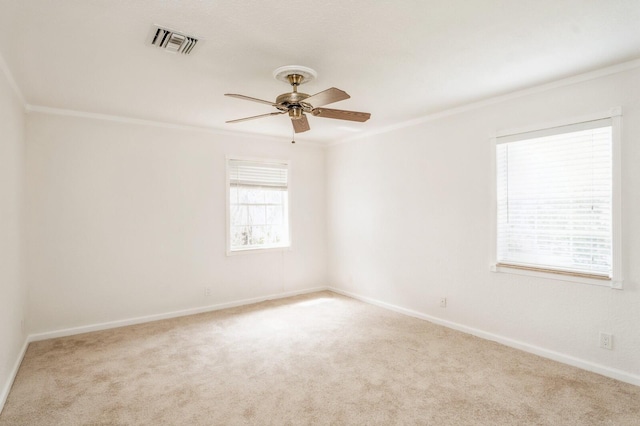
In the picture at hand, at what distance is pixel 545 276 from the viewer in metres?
3.23

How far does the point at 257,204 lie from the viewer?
532cm

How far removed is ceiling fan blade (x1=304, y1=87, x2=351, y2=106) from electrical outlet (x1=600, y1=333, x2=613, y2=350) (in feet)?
9.44

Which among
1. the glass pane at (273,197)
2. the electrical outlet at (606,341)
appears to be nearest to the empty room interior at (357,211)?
the electrical outlet at (606,341)

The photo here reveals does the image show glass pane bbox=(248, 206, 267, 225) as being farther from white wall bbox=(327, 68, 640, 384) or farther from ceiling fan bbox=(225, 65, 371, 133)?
ceiling fan bbox=(225, 65, 371, 133)

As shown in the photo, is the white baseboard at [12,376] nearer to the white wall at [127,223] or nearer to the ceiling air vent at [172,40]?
the white wall at [127,223]

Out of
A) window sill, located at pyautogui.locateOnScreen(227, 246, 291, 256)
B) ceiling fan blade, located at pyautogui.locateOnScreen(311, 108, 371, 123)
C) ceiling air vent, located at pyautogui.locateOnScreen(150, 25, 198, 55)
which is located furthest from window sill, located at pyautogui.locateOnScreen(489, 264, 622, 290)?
ceiling air vent, located at pyautogui.locateOnScreen(150, 25, 198, 55)

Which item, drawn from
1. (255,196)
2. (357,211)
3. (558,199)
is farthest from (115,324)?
(558,199)

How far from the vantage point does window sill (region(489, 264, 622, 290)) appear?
9.29ft

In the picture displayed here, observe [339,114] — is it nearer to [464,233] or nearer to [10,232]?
[464,233]

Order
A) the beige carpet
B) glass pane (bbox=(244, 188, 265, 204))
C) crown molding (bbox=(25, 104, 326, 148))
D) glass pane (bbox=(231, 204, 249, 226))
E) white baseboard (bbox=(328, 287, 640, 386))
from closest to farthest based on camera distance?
the beige carpet, white baseboard (bbox=(328, 287, 640, 386)), crown molding (bbox=(25, 104, 326, 148)), glass pane (bbox=(231, 204, 249, 226)), glass pane (bbox=(244, 188, 265, 204))

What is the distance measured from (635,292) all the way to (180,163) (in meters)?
4.91

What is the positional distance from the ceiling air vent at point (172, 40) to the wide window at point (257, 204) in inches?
103

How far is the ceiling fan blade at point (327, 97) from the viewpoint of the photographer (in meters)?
2.36

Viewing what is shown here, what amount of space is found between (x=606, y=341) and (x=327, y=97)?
3.02 meters
